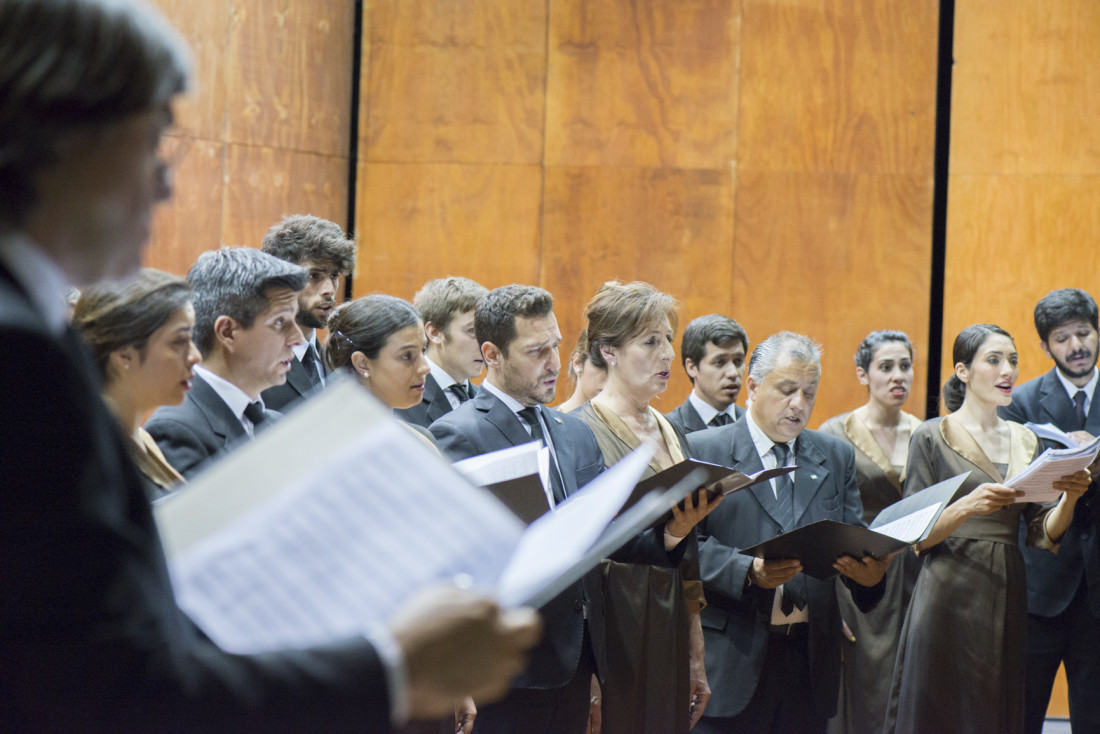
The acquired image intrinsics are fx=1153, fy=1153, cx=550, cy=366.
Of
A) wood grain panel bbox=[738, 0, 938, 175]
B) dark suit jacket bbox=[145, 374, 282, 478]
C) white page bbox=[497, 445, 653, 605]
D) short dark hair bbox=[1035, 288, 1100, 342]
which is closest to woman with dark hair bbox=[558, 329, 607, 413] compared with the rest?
dark suit jacket bbox=[145, 374, 282, 478]

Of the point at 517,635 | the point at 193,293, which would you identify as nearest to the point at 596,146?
the point at 193,293

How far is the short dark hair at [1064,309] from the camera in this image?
4.87 m

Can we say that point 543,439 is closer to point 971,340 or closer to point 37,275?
point 971,340

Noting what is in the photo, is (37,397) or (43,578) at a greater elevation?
(37,397)

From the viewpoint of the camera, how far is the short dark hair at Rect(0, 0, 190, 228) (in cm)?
80

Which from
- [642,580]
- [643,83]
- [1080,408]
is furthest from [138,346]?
[643,83]

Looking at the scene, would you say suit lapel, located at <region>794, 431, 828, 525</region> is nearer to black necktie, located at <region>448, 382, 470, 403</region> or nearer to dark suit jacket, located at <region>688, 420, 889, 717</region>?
dark suit jacket, located at <region>688, 420, 889, 717</region>

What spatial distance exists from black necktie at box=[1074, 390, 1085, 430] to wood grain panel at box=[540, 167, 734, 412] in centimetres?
195

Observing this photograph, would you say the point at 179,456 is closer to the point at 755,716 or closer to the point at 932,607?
the point at 755,716

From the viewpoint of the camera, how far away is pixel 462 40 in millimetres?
6379

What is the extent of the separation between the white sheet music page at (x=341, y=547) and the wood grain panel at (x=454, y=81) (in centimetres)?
554

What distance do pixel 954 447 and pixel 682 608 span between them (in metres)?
1.42

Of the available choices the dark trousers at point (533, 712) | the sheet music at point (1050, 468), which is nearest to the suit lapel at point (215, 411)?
the dark trousers at point (533, 712)

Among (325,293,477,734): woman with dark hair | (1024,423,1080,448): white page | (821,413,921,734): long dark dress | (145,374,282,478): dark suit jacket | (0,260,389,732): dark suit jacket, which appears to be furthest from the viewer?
(821,413,921,734): long dark dress
